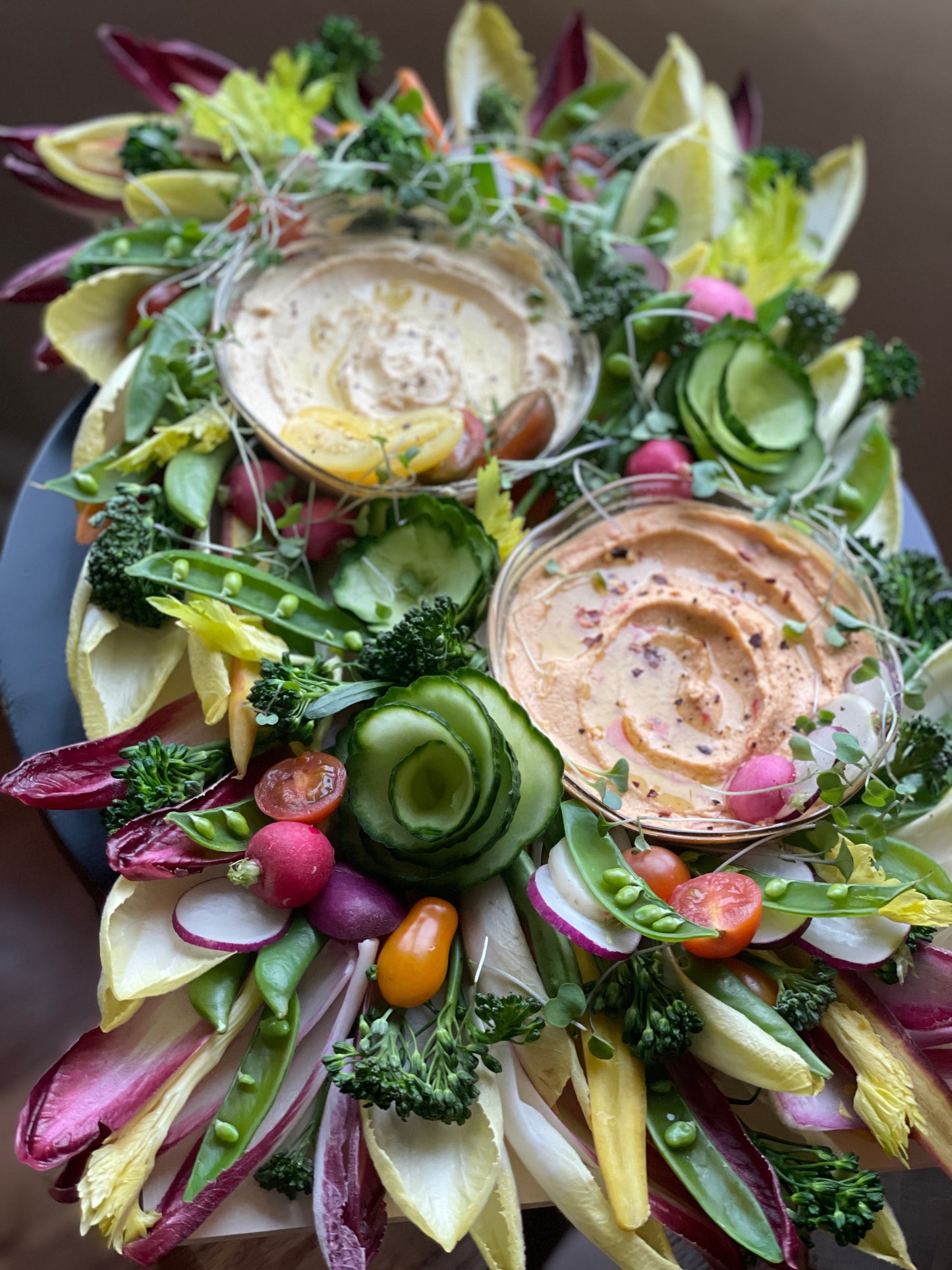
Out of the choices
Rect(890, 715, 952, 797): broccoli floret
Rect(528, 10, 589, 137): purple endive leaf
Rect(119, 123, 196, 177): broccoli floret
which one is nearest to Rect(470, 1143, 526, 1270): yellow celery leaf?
Rect(890, 715, 952, 797): broccoli floret

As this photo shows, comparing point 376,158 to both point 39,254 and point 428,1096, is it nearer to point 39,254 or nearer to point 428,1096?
point 39,254

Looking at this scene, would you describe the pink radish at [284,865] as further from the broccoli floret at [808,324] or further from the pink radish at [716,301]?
the broccoli floret at [808,324]

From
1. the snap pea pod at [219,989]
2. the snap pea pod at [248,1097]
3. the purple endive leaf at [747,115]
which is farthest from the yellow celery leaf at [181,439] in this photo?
the purple endive leaf at [747,115]

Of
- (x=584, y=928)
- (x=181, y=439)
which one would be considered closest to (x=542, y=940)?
(x=584, y=928)

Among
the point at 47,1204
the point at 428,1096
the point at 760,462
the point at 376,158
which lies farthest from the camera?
the point at 376,158

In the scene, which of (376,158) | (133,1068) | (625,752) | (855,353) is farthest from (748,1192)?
(376,158)

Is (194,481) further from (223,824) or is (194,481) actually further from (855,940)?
(855,940)
